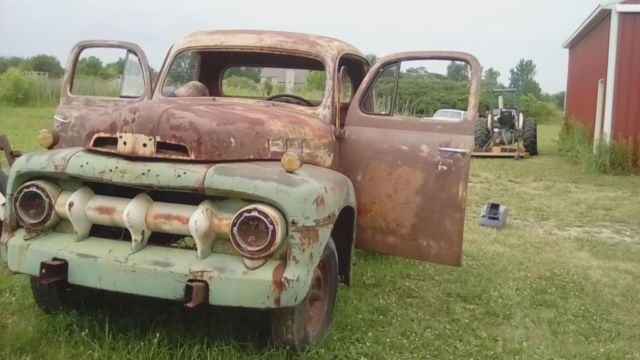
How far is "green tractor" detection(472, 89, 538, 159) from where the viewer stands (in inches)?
653

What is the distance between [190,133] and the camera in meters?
3.34

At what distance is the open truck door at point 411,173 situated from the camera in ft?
13.7

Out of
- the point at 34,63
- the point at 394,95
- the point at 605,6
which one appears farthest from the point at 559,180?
the point at 34,63

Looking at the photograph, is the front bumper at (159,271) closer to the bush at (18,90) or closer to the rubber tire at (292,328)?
the rubber tire at (292,328)

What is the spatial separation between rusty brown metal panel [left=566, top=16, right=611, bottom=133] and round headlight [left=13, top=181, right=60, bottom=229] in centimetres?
1346

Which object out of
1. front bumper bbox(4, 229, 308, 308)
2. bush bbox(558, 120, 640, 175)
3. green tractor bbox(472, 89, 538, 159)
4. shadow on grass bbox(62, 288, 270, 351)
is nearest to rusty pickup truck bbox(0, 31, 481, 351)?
front bumper bbox(4, 229, 308, 308)

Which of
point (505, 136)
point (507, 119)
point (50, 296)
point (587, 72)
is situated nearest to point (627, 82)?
point (505, 136)

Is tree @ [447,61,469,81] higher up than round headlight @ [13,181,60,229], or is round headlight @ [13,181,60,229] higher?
tree @ [447,61,469,81]

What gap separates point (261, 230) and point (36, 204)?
1270 millimetres

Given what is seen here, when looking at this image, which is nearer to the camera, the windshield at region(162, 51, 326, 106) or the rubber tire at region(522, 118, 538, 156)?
the windshield at region(162, 51, 326, 106)

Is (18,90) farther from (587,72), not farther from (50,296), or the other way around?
(50,296)

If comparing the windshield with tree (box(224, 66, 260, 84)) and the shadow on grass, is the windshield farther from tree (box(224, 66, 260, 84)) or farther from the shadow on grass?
the shadow on grass

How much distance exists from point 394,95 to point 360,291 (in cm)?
169

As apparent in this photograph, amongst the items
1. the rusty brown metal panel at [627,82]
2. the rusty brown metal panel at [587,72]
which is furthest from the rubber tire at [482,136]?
the rusty brown metal panel at [627,82]
